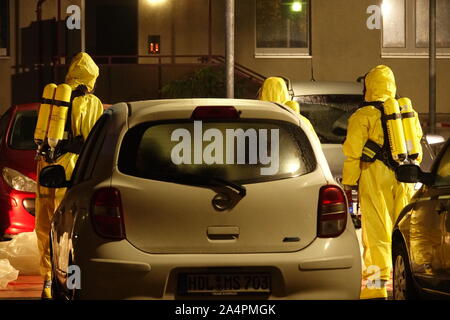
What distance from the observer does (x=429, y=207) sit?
8.91 m

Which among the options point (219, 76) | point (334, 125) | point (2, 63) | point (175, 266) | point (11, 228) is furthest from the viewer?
point (2, 63)

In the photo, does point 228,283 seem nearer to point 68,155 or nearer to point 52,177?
point 52,177

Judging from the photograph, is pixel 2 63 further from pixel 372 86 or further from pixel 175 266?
pixel 175 266

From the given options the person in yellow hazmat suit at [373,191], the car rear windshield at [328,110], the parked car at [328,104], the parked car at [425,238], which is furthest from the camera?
the car rear windshield at [328,110]

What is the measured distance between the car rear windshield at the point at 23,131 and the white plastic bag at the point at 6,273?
3.12 m

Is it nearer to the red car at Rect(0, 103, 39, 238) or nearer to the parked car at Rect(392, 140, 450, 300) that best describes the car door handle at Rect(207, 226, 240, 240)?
the parked car at Rect(392, 140, 450, 300)

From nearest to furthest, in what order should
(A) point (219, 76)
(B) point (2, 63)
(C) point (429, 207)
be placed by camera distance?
(C) point (429, 207)
(A) point (219, 76)
(B) point (2, 63)

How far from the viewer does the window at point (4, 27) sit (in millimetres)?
28656

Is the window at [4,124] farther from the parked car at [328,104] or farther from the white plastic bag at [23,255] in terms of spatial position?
the parked car at [328,104]

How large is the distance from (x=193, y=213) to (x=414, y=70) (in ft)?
69.7

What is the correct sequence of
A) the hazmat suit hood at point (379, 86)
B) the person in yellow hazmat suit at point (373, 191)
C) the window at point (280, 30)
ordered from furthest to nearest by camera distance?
the window at point (280, 30), the hazmat suit hood at point (379, 86), the person in yellow hazmat suit at point (373, 191)

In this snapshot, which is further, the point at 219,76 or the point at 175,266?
the point at 219,76

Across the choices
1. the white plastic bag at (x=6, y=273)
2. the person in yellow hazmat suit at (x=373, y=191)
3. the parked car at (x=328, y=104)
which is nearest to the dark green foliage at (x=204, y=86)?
the parked car at (x=328, y=104)
